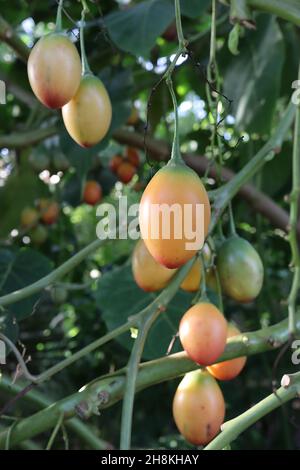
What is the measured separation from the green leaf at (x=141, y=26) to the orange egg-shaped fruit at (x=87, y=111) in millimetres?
302

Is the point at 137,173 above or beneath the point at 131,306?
above

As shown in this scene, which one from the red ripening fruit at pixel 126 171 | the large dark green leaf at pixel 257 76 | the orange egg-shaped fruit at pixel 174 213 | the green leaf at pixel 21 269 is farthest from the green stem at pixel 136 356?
the red ripening fruit at pixel 126 171

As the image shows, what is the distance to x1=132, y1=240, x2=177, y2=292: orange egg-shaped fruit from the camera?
26.7 inches

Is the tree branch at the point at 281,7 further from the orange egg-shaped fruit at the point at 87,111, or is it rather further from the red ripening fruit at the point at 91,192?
the red ripening fruit at the point at 91,192

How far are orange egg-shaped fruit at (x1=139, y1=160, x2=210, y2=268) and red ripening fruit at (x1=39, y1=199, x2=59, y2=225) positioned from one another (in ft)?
2.84

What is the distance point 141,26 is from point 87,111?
36cm

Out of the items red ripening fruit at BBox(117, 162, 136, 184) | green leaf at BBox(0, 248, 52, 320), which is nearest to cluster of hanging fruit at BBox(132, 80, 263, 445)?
green leaf at BBox(0, 248, 52, 320)

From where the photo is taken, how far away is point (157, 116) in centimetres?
145

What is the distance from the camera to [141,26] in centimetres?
97

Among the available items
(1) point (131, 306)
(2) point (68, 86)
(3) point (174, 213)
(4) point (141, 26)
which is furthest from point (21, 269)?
(3) point (174, 213)

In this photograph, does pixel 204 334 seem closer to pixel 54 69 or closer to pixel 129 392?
pixel 129 392

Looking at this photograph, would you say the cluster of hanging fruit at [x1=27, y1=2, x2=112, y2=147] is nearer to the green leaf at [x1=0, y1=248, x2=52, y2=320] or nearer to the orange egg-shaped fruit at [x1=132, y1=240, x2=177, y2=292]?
the orange egg-shaped fruit at [x1=132, y1=240, x2=177, y2=292]

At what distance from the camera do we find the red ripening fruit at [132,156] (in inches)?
52.0
